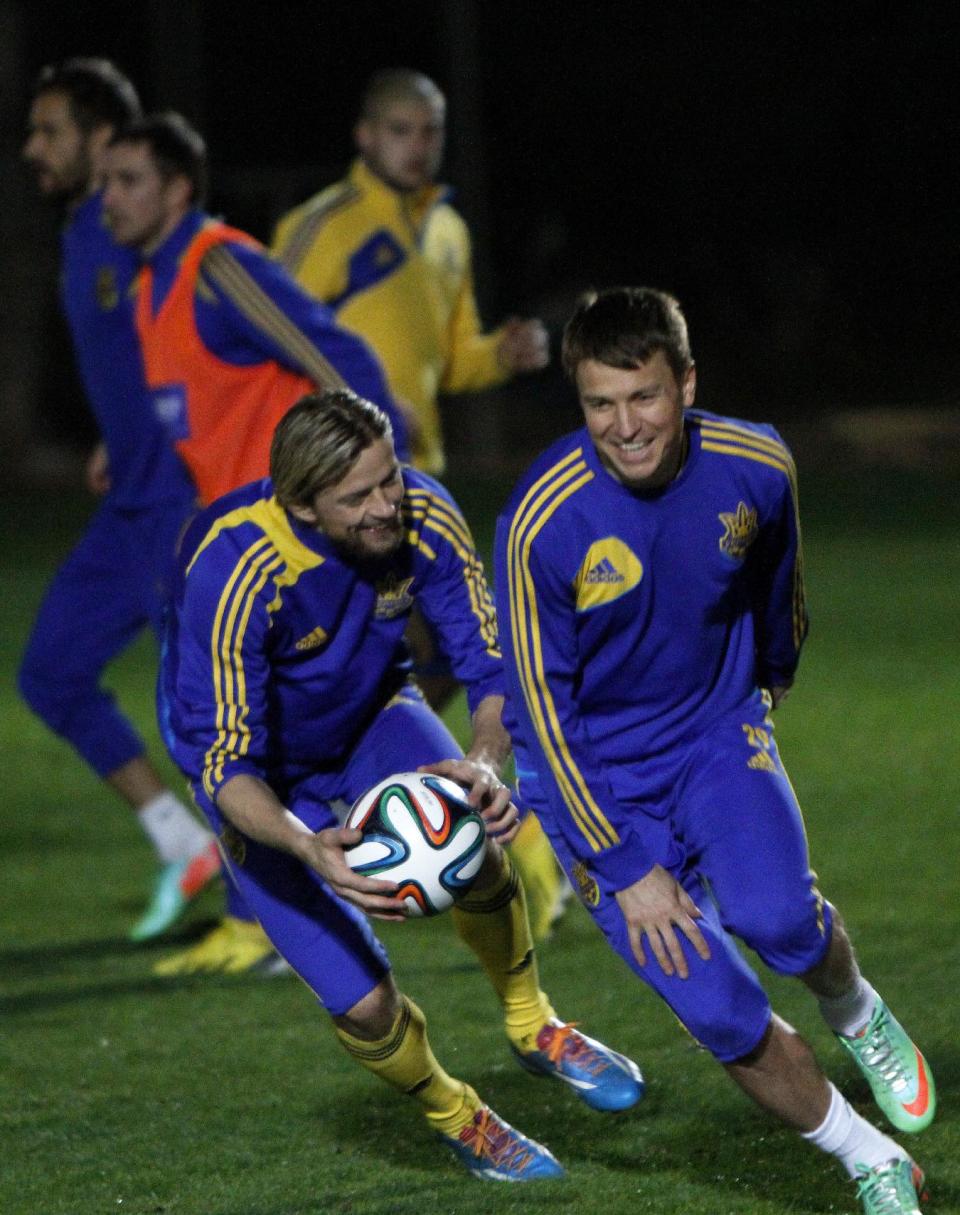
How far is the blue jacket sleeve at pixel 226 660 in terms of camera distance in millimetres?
4582

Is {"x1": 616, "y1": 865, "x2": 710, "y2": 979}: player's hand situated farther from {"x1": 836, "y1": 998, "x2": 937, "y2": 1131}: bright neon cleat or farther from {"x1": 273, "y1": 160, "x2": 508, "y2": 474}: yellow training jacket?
{"x1": 273, "y1": 160, "x2": 508, "y2": 474}: yellow training jacket

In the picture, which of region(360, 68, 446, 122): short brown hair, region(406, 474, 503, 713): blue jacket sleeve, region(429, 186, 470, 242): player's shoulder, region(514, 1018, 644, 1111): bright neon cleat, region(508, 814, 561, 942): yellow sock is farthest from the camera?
region(429, 186, 470, 242): player's shoulder

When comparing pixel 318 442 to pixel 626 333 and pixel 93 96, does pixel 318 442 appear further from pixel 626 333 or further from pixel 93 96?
pixel 93 96

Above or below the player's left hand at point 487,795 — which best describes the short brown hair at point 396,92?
above

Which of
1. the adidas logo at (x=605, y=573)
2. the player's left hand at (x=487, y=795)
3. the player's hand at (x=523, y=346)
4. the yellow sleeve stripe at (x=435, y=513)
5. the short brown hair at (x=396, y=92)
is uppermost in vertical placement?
the short brown hair at (x=396, y=92)

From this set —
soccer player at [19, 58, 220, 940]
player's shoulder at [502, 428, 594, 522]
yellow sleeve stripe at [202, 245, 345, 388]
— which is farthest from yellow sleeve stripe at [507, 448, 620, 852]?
soccer player at [19, 58, 220, 940]

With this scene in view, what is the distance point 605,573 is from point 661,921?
0.66 meters

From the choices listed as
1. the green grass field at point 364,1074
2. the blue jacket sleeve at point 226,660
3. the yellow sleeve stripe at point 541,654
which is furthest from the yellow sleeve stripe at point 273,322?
the yellow sleeve stripe at point 541,654

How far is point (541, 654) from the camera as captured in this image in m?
4.21

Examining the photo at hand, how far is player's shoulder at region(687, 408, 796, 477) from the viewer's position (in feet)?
14.1

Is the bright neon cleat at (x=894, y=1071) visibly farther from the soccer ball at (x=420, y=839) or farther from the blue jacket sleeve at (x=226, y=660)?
the blue jacket sleeve at (x=226, y=660)

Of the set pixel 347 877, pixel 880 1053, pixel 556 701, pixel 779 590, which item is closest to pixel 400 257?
pixel 779 590

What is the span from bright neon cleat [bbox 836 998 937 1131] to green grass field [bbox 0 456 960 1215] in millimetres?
204

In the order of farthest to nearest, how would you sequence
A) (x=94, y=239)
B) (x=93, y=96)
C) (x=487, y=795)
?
(x=93, y=96), (x=94, y=239), (x=487, y=795)
